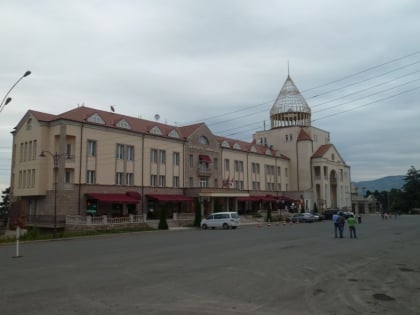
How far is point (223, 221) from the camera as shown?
42.1 metres

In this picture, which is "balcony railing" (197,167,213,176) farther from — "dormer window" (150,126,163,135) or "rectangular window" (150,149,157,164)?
"dormer window" (150,126,163,135)

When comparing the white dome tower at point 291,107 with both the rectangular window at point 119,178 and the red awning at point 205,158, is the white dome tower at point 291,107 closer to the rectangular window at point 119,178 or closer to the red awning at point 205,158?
the red awning at point 205,158

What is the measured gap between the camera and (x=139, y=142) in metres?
48.5

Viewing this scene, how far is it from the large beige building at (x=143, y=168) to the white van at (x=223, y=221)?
4670mm

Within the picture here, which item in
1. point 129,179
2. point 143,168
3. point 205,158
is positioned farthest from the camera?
point 205,158

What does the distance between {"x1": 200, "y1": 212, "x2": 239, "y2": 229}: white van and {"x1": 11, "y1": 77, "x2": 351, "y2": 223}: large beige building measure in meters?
4.67

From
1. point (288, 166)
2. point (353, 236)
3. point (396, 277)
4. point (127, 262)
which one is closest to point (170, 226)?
point (353, 236)

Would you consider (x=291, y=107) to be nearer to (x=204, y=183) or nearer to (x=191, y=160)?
(x=204, y=183)

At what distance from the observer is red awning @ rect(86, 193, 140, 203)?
41141 mm

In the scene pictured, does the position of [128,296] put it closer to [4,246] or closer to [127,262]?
[127,262]

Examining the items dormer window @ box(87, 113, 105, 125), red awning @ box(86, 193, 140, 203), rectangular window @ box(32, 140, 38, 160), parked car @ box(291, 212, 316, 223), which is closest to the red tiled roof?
parked car @ box(291, 212, 316, 223)

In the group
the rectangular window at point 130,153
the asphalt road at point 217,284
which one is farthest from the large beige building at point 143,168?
the asphalt road at point 217,284

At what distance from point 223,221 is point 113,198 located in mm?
11555

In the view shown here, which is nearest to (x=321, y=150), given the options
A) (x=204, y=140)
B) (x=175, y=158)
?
(x=204, y=140)
